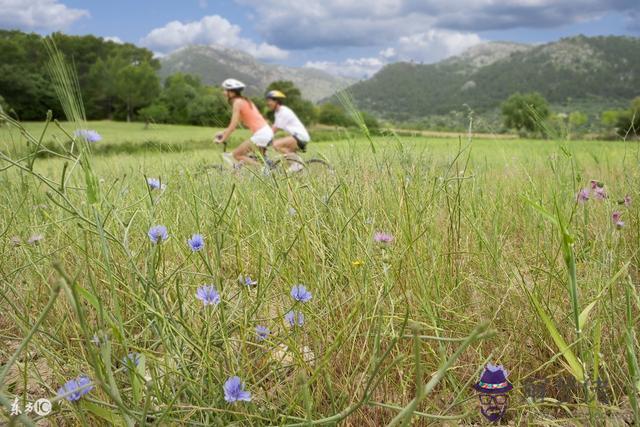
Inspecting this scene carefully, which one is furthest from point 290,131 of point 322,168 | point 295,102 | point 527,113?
point 295,102

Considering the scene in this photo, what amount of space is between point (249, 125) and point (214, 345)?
7.23 metres

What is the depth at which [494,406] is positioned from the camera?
1.07m

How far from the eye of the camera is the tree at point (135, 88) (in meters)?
62.7

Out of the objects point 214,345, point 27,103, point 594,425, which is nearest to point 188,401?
point 214,345

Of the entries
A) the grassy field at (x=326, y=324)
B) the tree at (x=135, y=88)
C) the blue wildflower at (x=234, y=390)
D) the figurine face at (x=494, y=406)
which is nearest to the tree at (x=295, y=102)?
the tree at (x=135, y=88)

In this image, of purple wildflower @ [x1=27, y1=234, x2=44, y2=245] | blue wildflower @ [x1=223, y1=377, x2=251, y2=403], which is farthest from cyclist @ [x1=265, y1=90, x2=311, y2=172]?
blue wildflower @ [x1=223, y1=377, x2=251, y2=403]

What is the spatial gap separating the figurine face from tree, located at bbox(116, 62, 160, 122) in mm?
66216

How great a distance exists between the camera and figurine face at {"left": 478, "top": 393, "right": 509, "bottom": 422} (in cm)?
107

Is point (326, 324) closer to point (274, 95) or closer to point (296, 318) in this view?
point (296, 318)

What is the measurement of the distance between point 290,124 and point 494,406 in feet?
24.9

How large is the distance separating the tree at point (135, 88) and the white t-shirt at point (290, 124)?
5880cm

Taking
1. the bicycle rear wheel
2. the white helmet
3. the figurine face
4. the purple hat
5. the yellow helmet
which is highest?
the white helmet

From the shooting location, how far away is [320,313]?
1347 mm

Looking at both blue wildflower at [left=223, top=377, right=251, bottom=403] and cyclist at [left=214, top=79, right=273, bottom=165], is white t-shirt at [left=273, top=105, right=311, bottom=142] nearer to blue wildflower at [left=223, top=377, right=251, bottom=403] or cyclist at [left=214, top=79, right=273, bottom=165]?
cyclist at [left=214, top=79, right=273, bottom=165]
